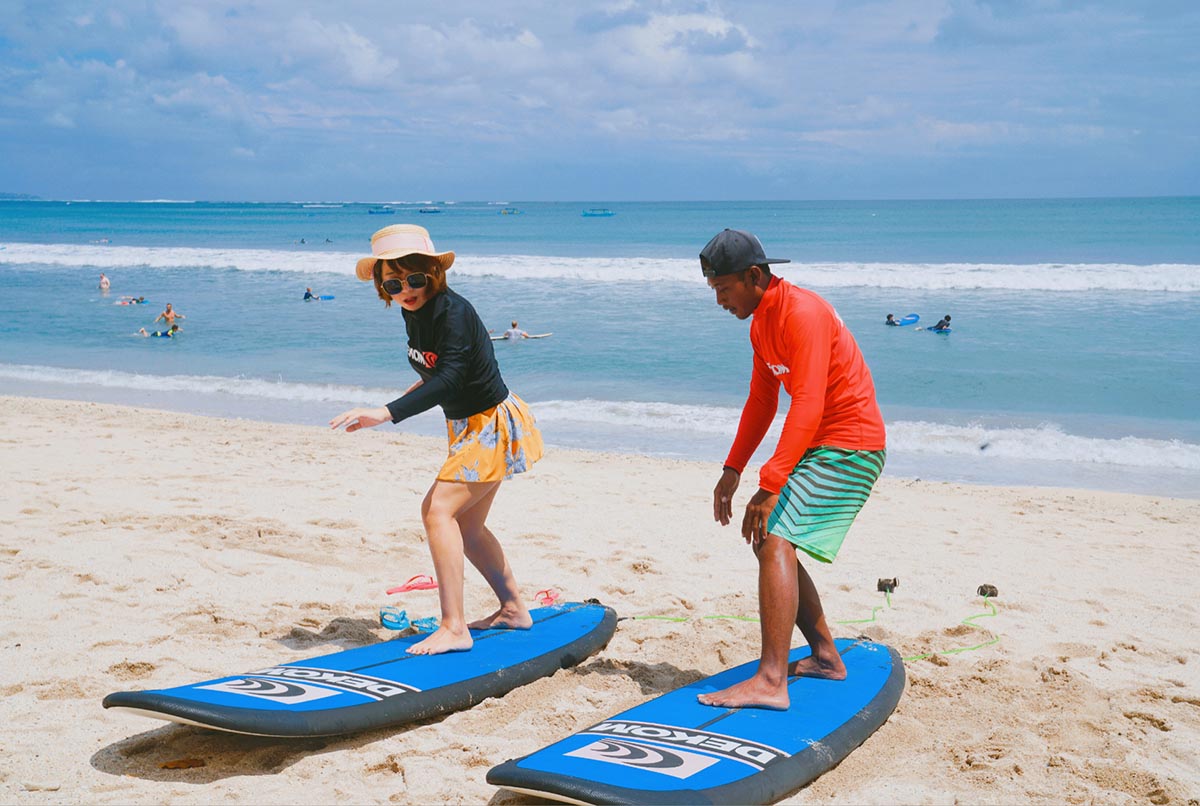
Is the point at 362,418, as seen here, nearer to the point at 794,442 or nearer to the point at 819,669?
the point at 794,442

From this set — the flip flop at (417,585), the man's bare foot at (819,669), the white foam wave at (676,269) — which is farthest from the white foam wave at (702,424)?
the white foam wave at (676,269)

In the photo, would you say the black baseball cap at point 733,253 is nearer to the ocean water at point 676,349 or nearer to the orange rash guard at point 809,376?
the orange rash guard at point 809,376

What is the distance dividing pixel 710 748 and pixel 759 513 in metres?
0.85

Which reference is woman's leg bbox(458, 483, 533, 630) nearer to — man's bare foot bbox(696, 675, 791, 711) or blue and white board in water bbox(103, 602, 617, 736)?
blue and white board in water bbox(103, 602, 617, 736)

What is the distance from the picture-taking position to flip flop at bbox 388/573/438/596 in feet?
18.7

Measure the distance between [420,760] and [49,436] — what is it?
7964 millimetres

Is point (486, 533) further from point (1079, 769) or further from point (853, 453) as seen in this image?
point (1079, 769)

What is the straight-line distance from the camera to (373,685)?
13.0ft

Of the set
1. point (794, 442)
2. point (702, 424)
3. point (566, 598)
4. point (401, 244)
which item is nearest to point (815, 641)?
point (794, 442)

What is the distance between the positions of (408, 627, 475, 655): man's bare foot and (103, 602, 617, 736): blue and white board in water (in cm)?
3

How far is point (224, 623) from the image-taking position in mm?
5000

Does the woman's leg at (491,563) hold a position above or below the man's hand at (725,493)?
below

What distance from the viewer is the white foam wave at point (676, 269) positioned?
28906mm

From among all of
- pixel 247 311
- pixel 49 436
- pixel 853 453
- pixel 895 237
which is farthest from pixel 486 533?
pixel 895 237
